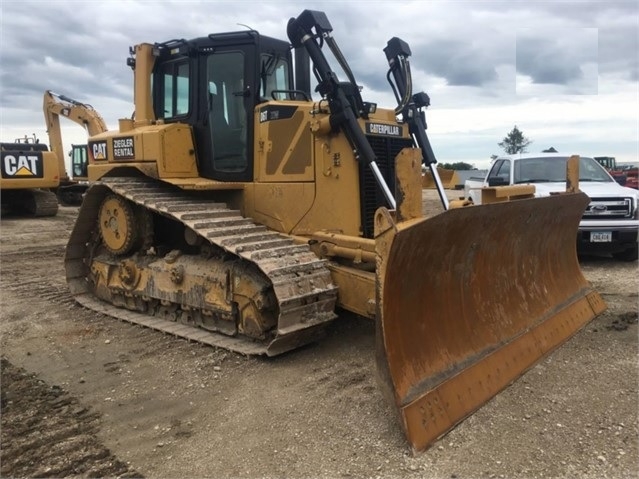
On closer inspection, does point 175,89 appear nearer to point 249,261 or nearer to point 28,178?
point 249,261

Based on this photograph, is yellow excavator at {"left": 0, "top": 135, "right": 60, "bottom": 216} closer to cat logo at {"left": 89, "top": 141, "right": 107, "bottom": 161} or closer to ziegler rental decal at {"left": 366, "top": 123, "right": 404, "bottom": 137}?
cat logo at {"left": 89, "top": 141, "right": 107, "bottom": 161}

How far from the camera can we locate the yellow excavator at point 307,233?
3.67m

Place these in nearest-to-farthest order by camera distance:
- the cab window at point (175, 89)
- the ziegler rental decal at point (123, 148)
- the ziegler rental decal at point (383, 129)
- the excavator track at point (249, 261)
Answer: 1. the excavator track at point (249, 261)
2. the ziegler rental decal at point (383, 129)
3. the cab window at point (175, 89)
4. the ziegler rental decal at point (123, 148)

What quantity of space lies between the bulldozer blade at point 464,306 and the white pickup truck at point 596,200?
314cm

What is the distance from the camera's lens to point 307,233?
546 cm

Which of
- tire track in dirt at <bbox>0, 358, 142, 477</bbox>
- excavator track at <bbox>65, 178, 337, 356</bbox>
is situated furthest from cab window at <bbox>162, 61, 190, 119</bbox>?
tire track in dirt at <bbox>0, 358, 142, 477</bbox>

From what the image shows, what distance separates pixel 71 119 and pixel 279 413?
13457mm

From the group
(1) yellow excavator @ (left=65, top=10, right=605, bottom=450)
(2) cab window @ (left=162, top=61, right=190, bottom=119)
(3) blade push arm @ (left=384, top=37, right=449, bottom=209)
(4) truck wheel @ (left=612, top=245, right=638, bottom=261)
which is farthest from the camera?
(4) truck wheel @ (left=612, top=245, right=638, bottom=261)

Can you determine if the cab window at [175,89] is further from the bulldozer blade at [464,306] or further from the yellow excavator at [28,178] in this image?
the yellow excavator at [28,178]

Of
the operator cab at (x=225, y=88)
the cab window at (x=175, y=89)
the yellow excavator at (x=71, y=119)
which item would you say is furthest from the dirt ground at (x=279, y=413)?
the yellow excavator at (x=71, y=119)

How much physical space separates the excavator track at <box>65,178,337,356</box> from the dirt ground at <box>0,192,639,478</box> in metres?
0.17

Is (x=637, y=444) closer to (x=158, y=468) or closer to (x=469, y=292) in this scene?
(x=469, y=292)

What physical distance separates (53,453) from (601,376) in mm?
3739

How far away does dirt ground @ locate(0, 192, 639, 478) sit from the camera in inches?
122
